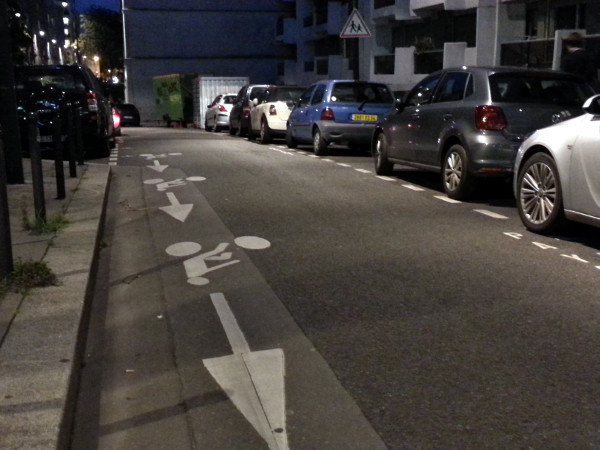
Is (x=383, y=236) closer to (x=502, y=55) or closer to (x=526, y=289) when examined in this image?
(x=526, y=289)

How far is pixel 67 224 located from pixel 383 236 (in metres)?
3.14

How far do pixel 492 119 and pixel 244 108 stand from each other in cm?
1569

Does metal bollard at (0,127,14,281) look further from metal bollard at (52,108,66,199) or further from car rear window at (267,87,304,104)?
car rear window at (267,87,304,104)

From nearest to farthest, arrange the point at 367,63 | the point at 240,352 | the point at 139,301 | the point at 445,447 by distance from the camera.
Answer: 1. the point at 445,447
2. the point at 240,352
3. the point at 139,301
4. the point at 367,63

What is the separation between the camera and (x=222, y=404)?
4.20 m

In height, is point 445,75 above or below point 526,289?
above

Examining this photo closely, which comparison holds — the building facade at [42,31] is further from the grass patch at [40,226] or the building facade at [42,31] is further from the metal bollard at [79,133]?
the grass patch at [40,226]

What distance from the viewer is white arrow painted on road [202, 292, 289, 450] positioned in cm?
393

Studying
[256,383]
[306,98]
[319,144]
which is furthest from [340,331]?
[306,98]

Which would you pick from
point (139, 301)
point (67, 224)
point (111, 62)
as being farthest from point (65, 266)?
point (111, 62)

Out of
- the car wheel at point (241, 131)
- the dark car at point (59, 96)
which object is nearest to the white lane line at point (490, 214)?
the dark car at point (59, 96)

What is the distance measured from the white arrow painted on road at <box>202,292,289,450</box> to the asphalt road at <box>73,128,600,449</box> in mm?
13

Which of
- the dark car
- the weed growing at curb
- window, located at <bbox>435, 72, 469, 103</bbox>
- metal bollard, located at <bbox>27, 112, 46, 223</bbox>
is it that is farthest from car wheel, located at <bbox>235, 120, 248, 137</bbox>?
the weed growing at curb

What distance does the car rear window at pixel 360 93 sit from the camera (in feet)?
56.6
